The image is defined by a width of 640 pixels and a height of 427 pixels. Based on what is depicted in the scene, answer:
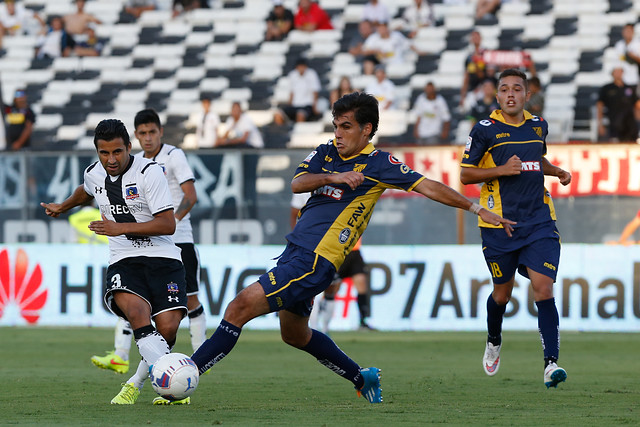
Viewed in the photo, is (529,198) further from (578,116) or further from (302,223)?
(578,116)

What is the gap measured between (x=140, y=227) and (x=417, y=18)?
703 inches

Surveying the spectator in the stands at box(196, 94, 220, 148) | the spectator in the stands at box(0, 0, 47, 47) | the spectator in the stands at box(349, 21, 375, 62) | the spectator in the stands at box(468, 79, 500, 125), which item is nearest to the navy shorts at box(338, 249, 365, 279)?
the spectator in the stands at box(468, 79, 500, 125)

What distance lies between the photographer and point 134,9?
2742cm

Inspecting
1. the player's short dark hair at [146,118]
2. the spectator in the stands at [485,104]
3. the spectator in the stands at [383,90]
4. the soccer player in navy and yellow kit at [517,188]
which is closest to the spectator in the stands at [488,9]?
the spectator in the stands at [383,90]

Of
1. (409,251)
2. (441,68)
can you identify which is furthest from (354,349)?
(441,68)

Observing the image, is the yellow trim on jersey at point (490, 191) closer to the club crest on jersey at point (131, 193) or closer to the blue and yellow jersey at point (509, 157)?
the blue and yellow jersey at point (509, 157)

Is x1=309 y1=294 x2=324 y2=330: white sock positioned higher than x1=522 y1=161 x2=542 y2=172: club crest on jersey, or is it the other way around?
x1=522 y1=161 x2=542 y2=172: club crest on jersey

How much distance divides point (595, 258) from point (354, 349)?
4.81m

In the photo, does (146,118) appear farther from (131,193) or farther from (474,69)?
(474,69)

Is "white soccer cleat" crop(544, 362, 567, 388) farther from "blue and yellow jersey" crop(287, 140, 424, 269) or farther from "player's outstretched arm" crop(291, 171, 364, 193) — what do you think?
"player's outstretched arm" crop(291, 171, 364, 193)

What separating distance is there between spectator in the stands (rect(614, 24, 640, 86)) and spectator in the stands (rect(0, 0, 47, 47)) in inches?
537

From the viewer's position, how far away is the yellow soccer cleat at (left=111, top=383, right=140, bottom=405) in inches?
309

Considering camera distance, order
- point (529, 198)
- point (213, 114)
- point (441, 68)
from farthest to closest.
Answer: point (441, 68), point (213, 114), point (529, 198)

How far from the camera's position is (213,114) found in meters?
21.4
